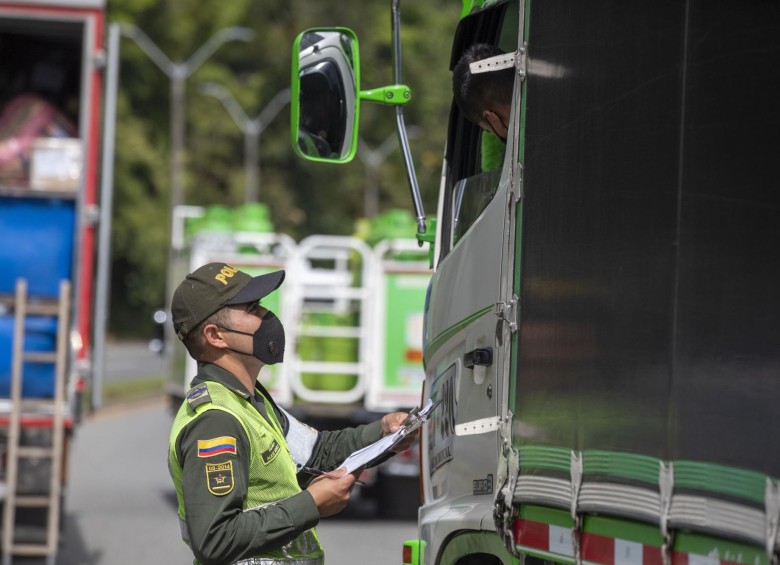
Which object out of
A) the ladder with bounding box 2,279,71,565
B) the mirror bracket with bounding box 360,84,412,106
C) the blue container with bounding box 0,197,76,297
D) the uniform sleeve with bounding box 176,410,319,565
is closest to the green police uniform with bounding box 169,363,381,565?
the uniform sleeve with bounding box 176,410,319,565

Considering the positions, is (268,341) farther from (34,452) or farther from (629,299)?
(34,452)

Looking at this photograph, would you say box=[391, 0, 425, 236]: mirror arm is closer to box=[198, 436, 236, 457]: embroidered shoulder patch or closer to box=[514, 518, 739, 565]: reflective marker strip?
box=[198, 436, 236, 457]: embroidered shoulder patch

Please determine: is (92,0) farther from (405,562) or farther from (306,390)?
(405,562)

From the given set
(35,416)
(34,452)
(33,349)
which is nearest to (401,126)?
(34,452)

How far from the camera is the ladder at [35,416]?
946 cm

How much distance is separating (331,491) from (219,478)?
304 millimetres

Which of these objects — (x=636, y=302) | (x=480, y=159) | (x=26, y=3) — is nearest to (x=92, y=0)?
(x=26, y=3)

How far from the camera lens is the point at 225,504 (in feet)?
12.1

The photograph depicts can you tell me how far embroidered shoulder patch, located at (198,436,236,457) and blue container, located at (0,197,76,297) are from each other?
6.72m

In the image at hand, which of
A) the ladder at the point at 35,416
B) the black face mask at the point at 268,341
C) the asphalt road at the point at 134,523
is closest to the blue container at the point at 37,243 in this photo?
the ladder at the point at 35,416

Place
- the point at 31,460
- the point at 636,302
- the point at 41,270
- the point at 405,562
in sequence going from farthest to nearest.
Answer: the point at 41,270 < the point at 31,460 < the point at 405,562 < the point at 636,302

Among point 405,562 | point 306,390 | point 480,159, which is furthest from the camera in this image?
point 306,390

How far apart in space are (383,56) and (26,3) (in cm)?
5820

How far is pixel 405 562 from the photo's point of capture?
16.1 feet
